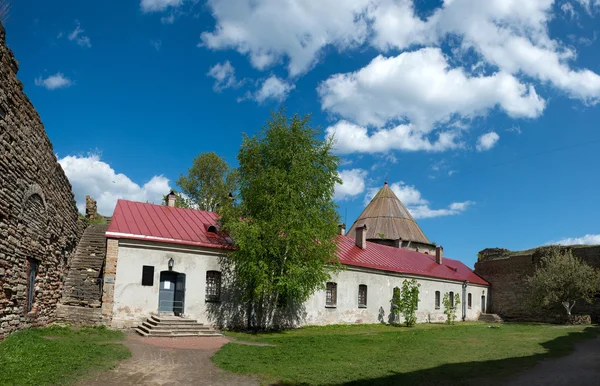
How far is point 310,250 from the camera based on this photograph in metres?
19.6

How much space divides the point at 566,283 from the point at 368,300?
40.9 ft

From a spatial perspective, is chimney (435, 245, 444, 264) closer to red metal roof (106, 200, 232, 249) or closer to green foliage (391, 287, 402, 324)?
green foliage (391, 287, 402, 324)

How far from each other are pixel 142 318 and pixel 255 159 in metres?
8.01

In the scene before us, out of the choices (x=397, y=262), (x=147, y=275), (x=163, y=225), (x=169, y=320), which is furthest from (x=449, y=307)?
(x=147, y=275)

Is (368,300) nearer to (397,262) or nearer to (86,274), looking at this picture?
(397,262)

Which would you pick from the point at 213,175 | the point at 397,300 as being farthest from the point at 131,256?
the point at 213,175

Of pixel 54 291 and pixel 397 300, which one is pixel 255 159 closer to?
pixel 54 291

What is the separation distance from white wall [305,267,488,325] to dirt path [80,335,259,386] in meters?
9.37

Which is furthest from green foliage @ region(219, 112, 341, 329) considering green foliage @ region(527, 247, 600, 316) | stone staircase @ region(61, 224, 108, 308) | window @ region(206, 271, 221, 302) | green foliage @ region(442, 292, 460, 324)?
green foliage @ region(527, 247, 600, 316)

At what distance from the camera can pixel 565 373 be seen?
1040 centimetres

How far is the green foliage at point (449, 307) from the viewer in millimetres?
30312

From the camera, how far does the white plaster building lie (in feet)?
58.3

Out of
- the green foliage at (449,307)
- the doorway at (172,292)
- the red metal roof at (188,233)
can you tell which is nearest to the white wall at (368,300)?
the green foliage at (449,307)

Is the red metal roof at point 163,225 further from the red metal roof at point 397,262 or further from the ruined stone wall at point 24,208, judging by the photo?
the red metal roof at point 397,262
